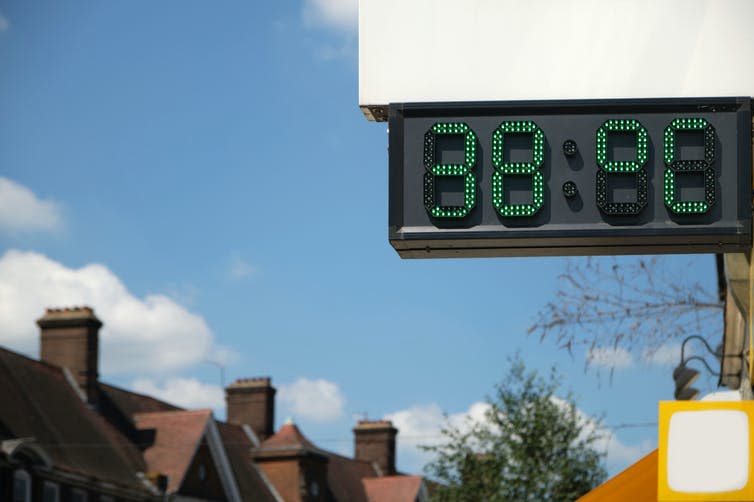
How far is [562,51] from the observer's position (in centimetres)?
655

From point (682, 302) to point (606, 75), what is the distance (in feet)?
28.9

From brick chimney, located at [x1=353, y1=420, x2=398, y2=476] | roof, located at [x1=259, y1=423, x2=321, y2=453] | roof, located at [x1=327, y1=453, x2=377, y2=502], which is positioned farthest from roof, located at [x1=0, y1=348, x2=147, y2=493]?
brick chimney, located at [x1=353, y1=420, x2=398, y2=476]

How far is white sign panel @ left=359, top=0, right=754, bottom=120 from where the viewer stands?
6.46 m

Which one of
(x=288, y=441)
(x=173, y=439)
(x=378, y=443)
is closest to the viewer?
(x=173, y=439)

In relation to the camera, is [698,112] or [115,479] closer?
[698,112]

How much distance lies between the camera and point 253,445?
62469 mm

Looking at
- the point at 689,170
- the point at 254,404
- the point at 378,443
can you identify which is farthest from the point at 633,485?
the point at 378,443

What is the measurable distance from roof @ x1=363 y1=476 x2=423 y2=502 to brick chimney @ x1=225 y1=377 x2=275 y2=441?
859cm

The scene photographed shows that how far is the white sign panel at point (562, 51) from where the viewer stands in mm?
6461

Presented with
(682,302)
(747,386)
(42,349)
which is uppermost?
(42,349)

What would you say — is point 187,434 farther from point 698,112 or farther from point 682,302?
point 698,112

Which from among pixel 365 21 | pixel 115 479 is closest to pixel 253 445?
pixel 115 479

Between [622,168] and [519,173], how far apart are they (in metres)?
0.45

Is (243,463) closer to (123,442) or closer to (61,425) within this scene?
(123,442)
